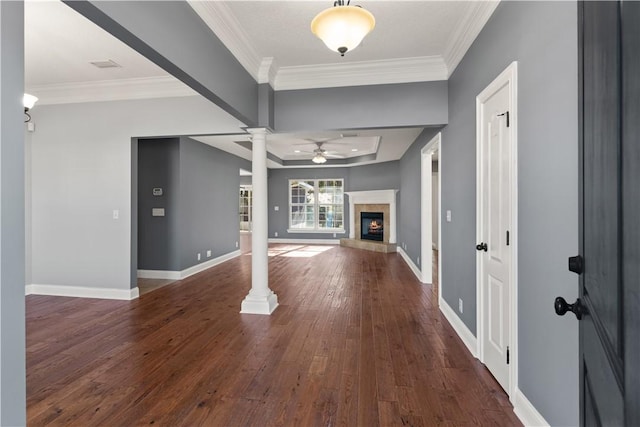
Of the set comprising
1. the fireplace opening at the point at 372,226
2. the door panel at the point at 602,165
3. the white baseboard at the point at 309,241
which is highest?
the door panel at the point at 602,165

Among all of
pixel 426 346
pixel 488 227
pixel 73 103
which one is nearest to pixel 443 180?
pixel 488 227

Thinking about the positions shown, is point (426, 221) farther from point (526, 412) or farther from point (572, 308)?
point (572, 308)

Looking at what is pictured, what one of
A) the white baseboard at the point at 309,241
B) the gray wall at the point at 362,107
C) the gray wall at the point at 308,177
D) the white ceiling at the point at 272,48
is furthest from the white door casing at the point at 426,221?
the white baseboard at the point at 309,241

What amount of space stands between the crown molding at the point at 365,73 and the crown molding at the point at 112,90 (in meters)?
1.45

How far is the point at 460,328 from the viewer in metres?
2.95

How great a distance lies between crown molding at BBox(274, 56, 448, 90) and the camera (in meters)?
3.26

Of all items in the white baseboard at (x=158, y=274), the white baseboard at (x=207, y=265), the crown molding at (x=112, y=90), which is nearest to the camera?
the crown molding at (x=112, y=90)

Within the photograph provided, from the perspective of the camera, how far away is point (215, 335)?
301cm

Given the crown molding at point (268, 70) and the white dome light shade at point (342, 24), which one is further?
the crown molding at point (268, 70)

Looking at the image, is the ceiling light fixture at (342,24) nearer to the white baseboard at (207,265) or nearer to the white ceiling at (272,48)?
the white ceiling at (272,48)

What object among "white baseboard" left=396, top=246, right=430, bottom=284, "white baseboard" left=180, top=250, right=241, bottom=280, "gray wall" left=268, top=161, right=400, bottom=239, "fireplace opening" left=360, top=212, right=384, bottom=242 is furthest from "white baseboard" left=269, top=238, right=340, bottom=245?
"white baseboard" left=180, top=250, right=241, bottom=280

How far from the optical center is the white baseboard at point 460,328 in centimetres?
259

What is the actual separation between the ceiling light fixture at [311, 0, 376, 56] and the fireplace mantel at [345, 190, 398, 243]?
6.73 m

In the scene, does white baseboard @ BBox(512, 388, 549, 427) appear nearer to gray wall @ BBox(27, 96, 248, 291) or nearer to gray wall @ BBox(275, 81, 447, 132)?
gray wall @ BBox(275, 81, 447, 132)
